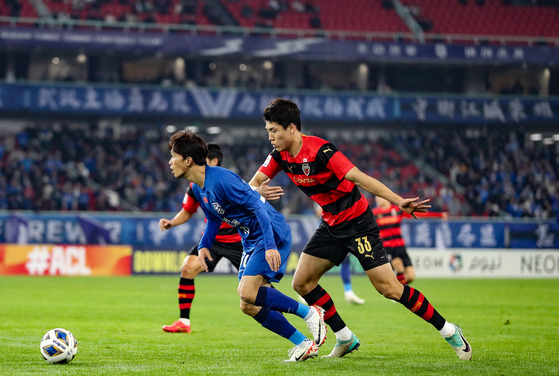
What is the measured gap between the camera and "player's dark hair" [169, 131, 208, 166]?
7543 mm

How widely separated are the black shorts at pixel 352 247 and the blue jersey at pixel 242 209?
314mm

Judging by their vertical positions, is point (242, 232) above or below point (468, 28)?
below

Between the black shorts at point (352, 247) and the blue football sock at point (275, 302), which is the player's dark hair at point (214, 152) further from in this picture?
the blue football sock at point (275, 302)

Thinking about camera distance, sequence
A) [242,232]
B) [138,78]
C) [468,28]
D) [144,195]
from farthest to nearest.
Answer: [468,28] → [138,78] → [144,195] → [242,232]

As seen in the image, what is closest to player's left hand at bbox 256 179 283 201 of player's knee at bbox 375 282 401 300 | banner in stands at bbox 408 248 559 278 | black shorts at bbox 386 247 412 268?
player's knee at bbox 375 282 401 300

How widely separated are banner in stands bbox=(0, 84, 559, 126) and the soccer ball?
30.3 meters

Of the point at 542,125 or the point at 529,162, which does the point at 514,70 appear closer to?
the point at 542,125

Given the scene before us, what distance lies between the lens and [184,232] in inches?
1117

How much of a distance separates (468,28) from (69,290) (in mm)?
31394

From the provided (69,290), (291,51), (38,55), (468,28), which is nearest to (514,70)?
(468,28)

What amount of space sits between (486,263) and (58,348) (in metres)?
22.4

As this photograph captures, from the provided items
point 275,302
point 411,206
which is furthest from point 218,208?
point 411,206

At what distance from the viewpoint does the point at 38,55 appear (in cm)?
3972

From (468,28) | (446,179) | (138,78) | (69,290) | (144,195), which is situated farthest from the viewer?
(468,28)
